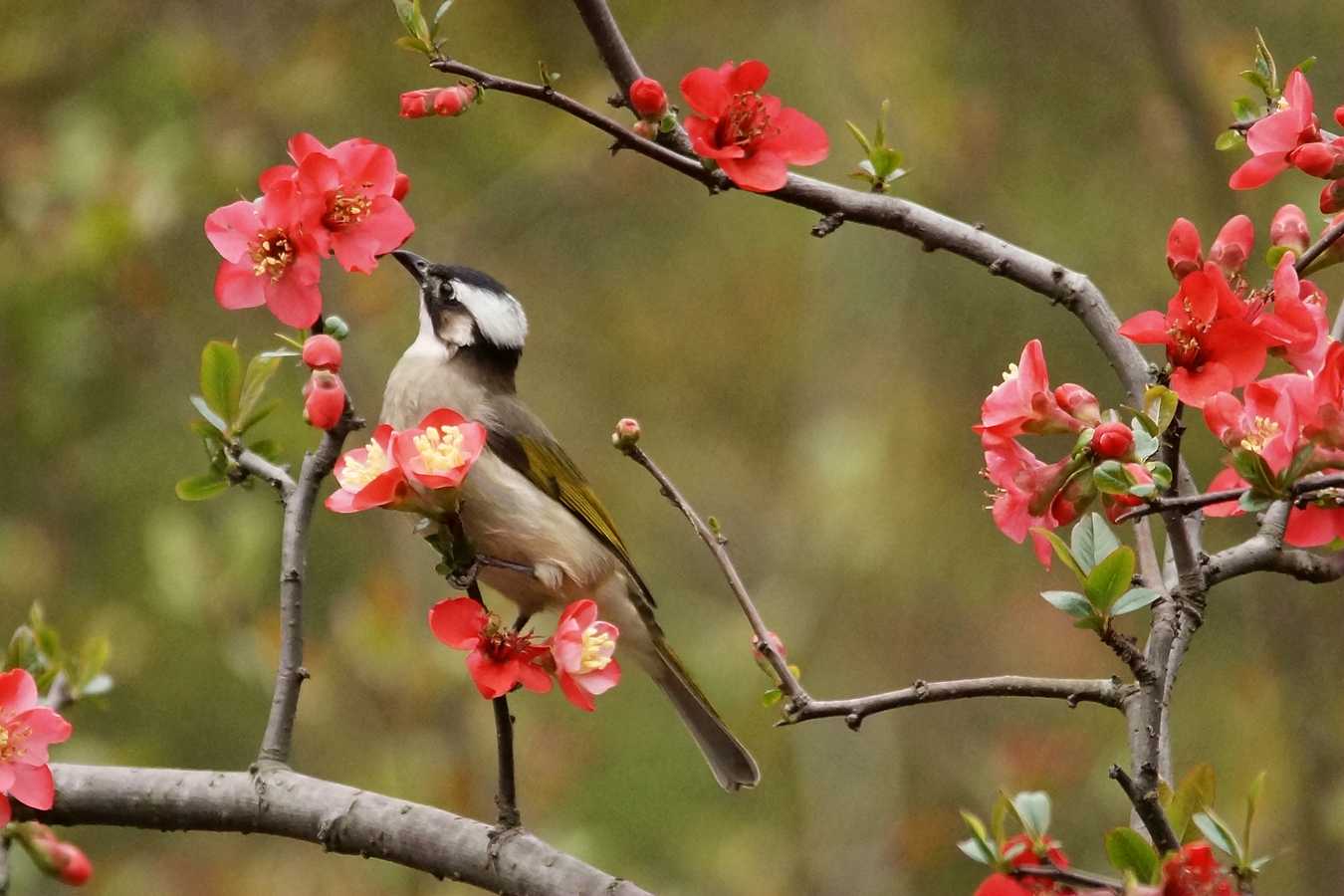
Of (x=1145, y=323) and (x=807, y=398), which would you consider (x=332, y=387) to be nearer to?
(x=1145, y=323)

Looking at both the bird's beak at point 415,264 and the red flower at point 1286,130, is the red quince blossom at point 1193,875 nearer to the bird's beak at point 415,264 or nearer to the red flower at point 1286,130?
the red flower at point 1286,130

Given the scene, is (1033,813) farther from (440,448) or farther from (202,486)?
(202,486)

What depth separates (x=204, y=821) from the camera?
2723mm

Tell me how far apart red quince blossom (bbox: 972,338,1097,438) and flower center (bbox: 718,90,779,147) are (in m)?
0.58

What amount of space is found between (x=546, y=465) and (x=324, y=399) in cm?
188

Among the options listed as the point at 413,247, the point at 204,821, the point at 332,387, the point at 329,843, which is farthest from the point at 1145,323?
the point at 413,247

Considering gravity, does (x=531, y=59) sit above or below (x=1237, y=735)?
above

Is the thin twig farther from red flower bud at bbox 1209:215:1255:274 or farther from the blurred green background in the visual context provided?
the blurred green background

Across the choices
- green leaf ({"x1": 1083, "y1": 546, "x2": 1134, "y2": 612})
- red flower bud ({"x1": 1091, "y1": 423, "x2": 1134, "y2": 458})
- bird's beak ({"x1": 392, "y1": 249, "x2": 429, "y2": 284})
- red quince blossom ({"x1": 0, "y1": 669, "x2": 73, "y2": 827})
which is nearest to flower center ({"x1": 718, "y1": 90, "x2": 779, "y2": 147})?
red flower bud ({"x1": 1091, "y1": 423, "x2": 1134, "y2": 458})

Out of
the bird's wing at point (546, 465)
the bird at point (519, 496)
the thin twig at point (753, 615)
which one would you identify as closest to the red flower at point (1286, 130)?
the thin twig at point (753, 615)

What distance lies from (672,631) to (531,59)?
103 inches

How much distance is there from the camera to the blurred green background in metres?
5.39

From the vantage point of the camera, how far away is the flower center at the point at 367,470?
7.75ft

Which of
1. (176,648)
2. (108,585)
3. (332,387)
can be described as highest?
(332,387)
